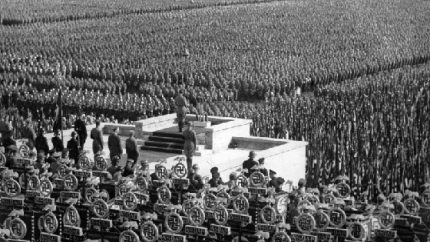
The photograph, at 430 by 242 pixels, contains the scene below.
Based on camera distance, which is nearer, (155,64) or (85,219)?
(85,219)

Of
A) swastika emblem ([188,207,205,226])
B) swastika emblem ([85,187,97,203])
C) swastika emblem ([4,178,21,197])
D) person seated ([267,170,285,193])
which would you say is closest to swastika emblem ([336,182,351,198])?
person seated ([267,170,285,193])

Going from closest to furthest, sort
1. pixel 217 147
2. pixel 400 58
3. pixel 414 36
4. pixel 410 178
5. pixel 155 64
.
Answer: pixel 410 178 < pixel 217 147 < pixel 155 64 < pixel 400 58 < pixel 414 36

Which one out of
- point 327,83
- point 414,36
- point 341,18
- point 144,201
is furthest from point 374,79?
point 341,18

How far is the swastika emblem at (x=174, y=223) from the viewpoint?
14234 mm

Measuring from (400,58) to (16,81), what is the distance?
19.5 metres

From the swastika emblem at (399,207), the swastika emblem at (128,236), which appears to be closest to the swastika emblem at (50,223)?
the swastika emblem at (128,236)

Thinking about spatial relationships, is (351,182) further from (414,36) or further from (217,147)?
(414,36)

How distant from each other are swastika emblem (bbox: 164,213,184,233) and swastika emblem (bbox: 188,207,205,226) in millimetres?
223

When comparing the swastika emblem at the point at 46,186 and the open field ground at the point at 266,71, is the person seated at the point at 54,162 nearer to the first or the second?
the swastika emblem at the point at 46,186

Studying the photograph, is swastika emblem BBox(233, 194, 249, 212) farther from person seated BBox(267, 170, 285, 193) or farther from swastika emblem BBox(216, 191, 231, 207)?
person seated BBox(267, 170, 285, 193)

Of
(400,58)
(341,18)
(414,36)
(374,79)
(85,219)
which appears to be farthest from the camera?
(341,18)

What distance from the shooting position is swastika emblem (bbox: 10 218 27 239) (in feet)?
47.4

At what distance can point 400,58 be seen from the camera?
160 ft

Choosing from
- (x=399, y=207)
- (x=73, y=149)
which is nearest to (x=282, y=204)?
(x=399, y=207)
